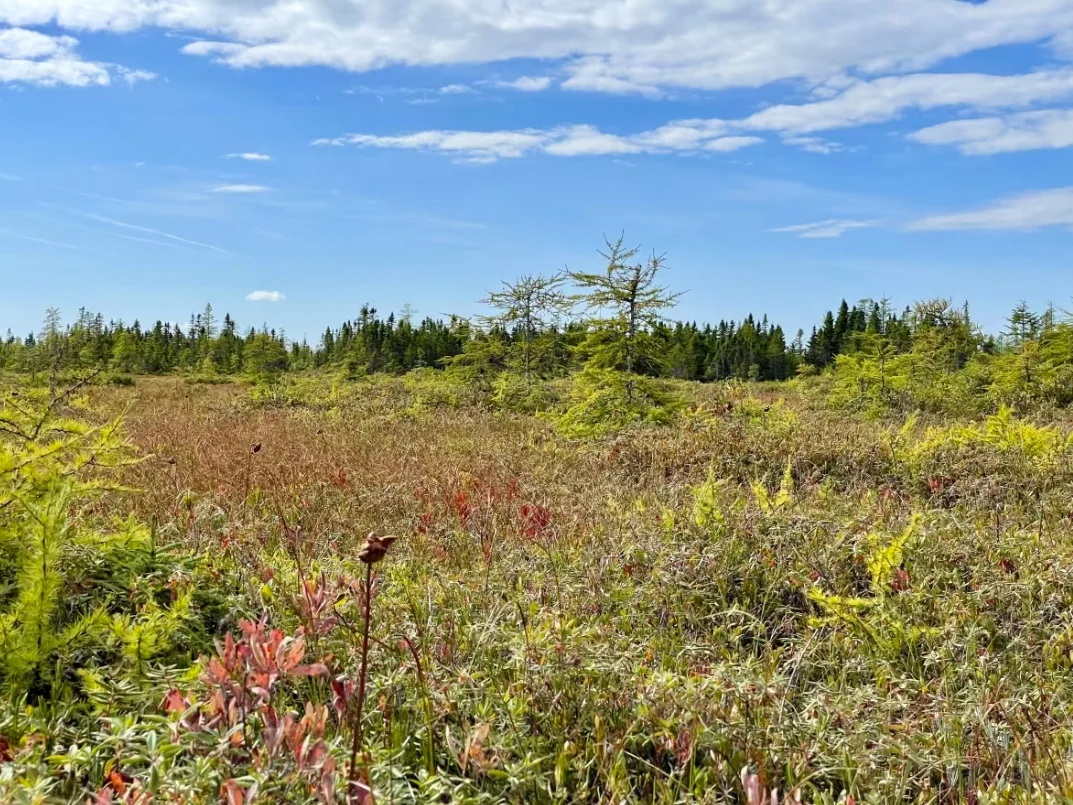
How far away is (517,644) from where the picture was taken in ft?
8.71

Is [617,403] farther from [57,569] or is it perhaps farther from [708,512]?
[57,569]

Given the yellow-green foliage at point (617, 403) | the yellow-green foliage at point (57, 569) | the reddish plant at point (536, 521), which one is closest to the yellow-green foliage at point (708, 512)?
the reddish plant at point (536, 521)

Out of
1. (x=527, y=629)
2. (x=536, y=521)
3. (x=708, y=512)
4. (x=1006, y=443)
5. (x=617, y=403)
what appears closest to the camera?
(x=527, y=629)

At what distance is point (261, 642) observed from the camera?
1650 mm

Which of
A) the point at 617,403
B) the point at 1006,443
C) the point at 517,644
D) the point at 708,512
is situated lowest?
the point at 517,644

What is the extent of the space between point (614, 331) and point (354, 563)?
28.6 feet

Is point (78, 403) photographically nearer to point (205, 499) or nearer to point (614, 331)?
point (205, 499)

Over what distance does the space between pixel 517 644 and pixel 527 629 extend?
77 mm

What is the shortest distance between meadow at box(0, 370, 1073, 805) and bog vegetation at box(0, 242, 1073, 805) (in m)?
0.01

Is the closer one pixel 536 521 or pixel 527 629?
pixel 527 629

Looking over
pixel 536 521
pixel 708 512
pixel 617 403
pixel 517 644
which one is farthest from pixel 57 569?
pixel 617 403

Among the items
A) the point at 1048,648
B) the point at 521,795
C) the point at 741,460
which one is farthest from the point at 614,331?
the point at 521,795

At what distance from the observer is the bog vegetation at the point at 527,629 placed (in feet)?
6.02

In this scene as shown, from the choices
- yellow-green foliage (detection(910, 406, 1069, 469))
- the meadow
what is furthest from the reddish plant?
yellow-green foliage (detection(910, 406, 1069, 469))
